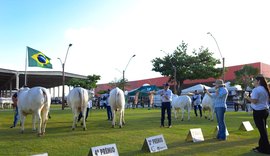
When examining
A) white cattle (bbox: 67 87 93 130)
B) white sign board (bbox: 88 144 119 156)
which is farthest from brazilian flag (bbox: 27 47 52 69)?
white sign board (bbox: 88 144 119 156)

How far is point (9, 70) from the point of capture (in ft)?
183

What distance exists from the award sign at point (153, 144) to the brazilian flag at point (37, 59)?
21808mm

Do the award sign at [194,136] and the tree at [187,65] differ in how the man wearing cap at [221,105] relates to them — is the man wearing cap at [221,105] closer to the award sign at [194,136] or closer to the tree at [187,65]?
the award sign at [194,136]

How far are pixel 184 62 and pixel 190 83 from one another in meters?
10.2

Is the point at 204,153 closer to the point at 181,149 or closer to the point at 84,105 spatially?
the point at 181,149

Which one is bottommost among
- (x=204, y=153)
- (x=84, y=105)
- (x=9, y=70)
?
(x=204, y=153)

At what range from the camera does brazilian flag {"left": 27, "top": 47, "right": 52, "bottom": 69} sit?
2938cm

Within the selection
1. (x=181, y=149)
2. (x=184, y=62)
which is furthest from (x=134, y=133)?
(x=184, y=62)

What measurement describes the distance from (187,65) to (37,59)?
131 ft

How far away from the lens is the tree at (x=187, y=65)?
2489 inches

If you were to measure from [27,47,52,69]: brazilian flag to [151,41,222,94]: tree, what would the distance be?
123 ft

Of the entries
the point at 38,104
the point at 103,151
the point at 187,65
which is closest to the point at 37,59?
the point at 38,104

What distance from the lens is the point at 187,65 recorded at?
212 ft

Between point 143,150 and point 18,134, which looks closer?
point 143,150
